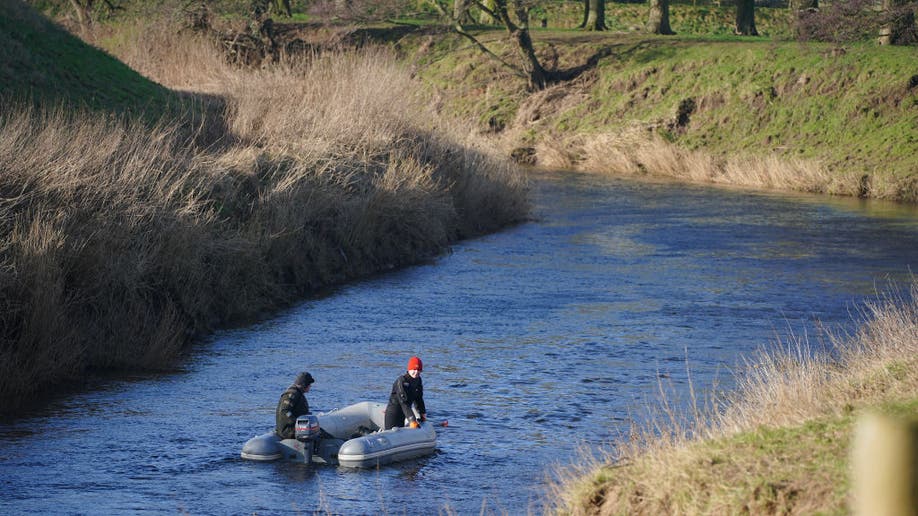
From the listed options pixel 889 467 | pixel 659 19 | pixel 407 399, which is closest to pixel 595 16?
pixel 659 19

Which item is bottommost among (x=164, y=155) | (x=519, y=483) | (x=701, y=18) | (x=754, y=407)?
(x=519, y=483)

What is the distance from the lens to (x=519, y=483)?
39.9ft

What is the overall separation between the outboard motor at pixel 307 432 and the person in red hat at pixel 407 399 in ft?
3.31

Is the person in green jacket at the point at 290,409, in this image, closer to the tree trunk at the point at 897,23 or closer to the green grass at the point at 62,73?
the green grass at the point at 62,73

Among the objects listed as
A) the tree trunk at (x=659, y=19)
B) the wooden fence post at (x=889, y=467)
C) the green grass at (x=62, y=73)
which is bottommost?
the wooden fence post at (x=889, y=467)

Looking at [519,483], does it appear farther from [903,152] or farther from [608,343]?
[903,152]

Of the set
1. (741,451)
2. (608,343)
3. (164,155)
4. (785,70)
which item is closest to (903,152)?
(785,70)

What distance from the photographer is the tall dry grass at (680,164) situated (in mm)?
39688

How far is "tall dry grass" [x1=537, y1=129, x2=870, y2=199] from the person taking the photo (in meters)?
39.7

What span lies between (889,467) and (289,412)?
11371mm

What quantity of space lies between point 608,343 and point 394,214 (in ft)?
31.3

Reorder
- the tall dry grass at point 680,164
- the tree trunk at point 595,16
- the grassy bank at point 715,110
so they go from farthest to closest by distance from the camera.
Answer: the tree trunk at point 595,16, the grassy bank at point 715,110, the tall dry grass at point 680,164

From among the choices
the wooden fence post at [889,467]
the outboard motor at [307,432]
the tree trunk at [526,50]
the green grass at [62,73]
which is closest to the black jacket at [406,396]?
the outboard motor at [307,432]

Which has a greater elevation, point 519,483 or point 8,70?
point 8,70
